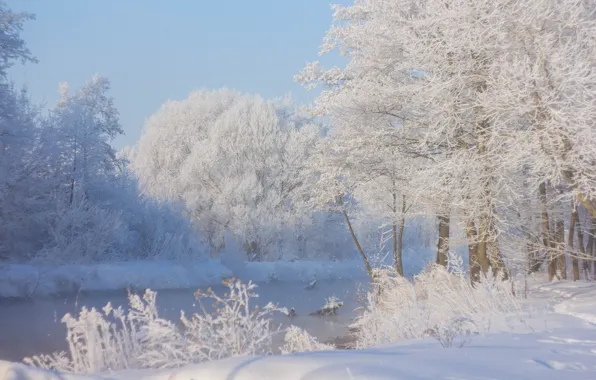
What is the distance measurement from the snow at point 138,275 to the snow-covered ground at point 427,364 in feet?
Result: 39.9

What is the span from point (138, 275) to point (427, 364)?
66.9 ft

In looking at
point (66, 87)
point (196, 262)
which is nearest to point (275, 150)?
point (196, 262)

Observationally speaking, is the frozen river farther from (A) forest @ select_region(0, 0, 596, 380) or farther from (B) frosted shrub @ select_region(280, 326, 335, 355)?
(B) frosted shrub @ select_region(280, 326, 335, 355)

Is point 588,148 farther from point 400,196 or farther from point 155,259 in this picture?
point 155,259

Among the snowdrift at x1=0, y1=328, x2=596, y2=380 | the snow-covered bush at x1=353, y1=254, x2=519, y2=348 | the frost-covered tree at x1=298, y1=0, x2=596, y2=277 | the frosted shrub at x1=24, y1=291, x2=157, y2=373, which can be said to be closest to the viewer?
the snowdrift at x1=0, y1=328, x2=596, y2=380

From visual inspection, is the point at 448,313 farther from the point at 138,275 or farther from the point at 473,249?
the point at 138,275

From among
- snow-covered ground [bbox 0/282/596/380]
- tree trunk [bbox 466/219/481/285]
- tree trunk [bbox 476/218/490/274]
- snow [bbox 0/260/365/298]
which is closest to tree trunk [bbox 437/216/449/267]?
tree trunk [bbox 466/219/481/285]

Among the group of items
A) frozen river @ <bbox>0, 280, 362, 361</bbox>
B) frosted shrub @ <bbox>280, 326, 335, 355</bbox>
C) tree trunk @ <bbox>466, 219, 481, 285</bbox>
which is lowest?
frozen river @ <bbox>0, 280, 362, 361</bbox>

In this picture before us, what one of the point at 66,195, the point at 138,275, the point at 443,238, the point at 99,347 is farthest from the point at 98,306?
the point at 99,347

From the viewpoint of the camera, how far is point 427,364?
150 inches

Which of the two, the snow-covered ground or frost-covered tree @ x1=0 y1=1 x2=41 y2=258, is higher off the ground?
frost-covered tree @ x1=0 y1=1 x2=41 y2=258

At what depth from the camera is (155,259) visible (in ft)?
82.8

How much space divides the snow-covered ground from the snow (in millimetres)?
12171

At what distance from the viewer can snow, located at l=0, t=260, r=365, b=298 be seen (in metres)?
19.5
